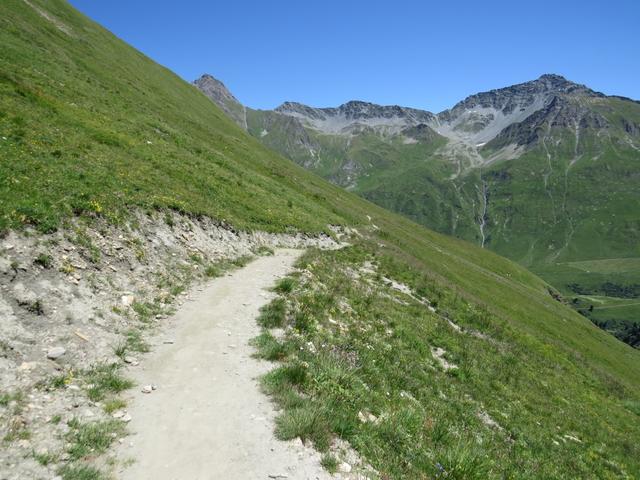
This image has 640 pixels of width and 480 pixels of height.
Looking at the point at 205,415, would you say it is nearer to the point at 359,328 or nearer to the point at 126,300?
the point at 126,300

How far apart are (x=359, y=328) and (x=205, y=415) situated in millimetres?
10399

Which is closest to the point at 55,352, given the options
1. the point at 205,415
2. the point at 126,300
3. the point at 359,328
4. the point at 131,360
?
the point at 131,360

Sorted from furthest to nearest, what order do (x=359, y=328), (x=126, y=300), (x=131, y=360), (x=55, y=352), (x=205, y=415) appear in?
(x=359, y=328) < (x=126, y=300) < (x=131, y=360) < (x=55, y=352) < (x=205, y=415)

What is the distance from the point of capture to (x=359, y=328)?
18703 mm

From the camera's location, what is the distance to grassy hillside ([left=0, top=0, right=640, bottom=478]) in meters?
11.5

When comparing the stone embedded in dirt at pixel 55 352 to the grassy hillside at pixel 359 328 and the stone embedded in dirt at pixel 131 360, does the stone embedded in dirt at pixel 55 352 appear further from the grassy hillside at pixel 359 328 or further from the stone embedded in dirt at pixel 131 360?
the grassy hillside at pixel 359 328

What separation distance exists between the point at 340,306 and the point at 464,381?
7.08 m

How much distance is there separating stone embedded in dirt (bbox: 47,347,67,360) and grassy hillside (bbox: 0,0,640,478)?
534 centimetres

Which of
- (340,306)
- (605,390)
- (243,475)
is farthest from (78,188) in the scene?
(605,390)

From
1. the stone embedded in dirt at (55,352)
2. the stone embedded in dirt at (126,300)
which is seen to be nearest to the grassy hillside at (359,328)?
the stone embedded in dirt at (126,300)

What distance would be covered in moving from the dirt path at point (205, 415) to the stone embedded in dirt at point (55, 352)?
6.41 ft

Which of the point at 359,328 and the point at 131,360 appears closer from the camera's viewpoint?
the point at 131,360

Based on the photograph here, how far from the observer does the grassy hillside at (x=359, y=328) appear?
37.6 ft

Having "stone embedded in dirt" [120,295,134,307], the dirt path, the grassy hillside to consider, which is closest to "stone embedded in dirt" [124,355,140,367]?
the dirt path
